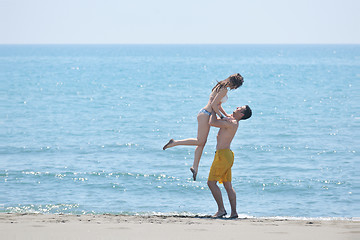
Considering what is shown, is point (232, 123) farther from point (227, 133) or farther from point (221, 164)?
point (221, 164)

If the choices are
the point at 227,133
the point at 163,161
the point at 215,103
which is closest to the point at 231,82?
the point at 215,103

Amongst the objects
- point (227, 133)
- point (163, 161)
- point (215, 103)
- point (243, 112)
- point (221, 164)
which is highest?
point (215, 103)

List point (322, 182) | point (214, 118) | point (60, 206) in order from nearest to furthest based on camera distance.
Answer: point (214, 118) → point (60, 206) → point (322, 182)

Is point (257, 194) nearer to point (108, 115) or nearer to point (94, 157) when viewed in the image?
point (94, 157)

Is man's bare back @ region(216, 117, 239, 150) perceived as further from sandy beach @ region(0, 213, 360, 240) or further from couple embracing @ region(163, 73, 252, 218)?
sandy beach @ region(0, 213, 360, 240)

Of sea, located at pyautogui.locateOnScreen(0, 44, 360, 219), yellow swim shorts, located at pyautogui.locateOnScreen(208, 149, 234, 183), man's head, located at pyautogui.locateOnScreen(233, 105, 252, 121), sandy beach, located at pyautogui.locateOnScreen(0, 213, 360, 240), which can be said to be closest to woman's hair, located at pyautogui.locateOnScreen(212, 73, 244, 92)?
man's head, located at pyautogui.locateOnScreen(233, 105, 252, 121)

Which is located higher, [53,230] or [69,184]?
[53,230]

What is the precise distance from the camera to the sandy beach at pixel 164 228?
675cm

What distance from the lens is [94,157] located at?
50.9 feet

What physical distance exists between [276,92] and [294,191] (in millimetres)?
29225

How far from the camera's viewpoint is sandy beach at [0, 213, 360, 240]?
6746mm

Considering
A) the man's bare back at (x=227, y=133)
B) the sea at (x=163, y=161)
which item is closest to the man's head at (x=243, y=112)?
the man's bare back at (x=227, y=133)

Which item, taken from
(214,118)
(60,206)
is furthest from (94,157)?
(214,118)

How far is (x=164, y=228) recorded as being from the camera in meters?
7.21
